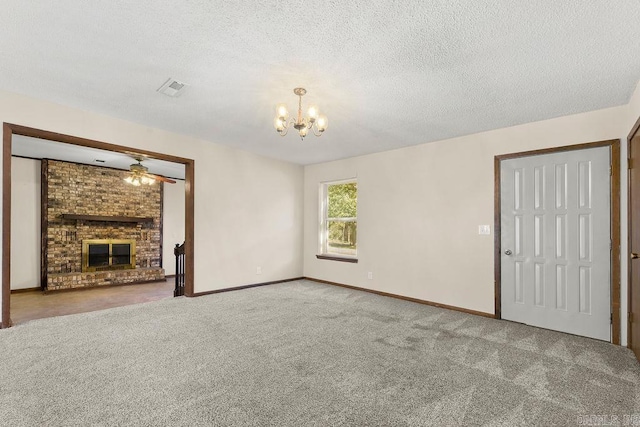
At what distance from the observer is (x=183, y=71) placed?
2.68 meters

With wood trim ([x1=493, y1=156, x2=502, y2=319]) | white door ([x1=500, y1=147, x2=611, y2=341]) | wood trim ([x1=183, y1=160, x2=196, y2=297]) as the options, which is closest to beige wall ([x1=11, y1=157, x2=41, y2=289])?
wood trim ([x1=183, y1=160, x2=196, y2=297])

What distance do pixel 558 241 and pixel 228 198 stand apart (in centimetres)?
473

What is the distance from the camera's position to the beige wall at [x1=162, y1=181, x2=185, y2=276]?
24.8 ft

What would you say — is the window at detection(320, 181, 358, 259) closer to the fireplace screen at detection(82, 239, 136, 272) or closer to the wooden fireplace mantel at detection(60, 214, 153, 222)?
the wooden fireplace mantel at detection(60, 214, 153, 222)

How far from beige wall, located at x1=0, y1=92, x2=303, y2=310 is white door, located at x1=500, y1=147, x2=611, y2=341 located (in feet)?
12.6

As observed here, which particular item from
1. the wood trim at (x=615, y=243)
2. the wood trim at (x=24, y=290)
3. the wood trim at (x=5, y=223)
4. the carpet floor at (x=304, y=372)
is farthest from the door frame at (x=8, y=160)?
the wood trim at (x=615, y=243)

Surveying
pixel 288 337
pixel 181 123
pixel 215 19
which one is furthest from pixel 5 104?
pixel 288 337

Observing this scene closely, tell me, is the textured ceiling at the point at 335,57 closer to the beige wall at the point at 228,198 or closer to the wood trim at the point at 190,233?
the beige wall at the point at 228,198

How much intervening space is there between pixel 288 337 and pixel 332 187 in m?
3.73

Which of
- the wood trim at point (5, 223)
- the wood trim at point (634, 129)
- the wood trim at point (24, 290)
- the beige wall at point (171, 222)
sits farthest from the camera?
A: the beige wall at point (171, 222)

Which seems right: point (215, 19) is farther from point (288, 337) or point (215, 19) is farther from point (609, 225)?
point (609, 225)

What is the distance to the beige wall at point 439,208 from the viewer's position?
148 inches

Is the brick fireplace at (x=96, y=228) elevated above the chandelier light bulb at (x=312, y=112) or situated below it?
below

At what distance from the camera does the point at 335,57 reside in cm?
240
